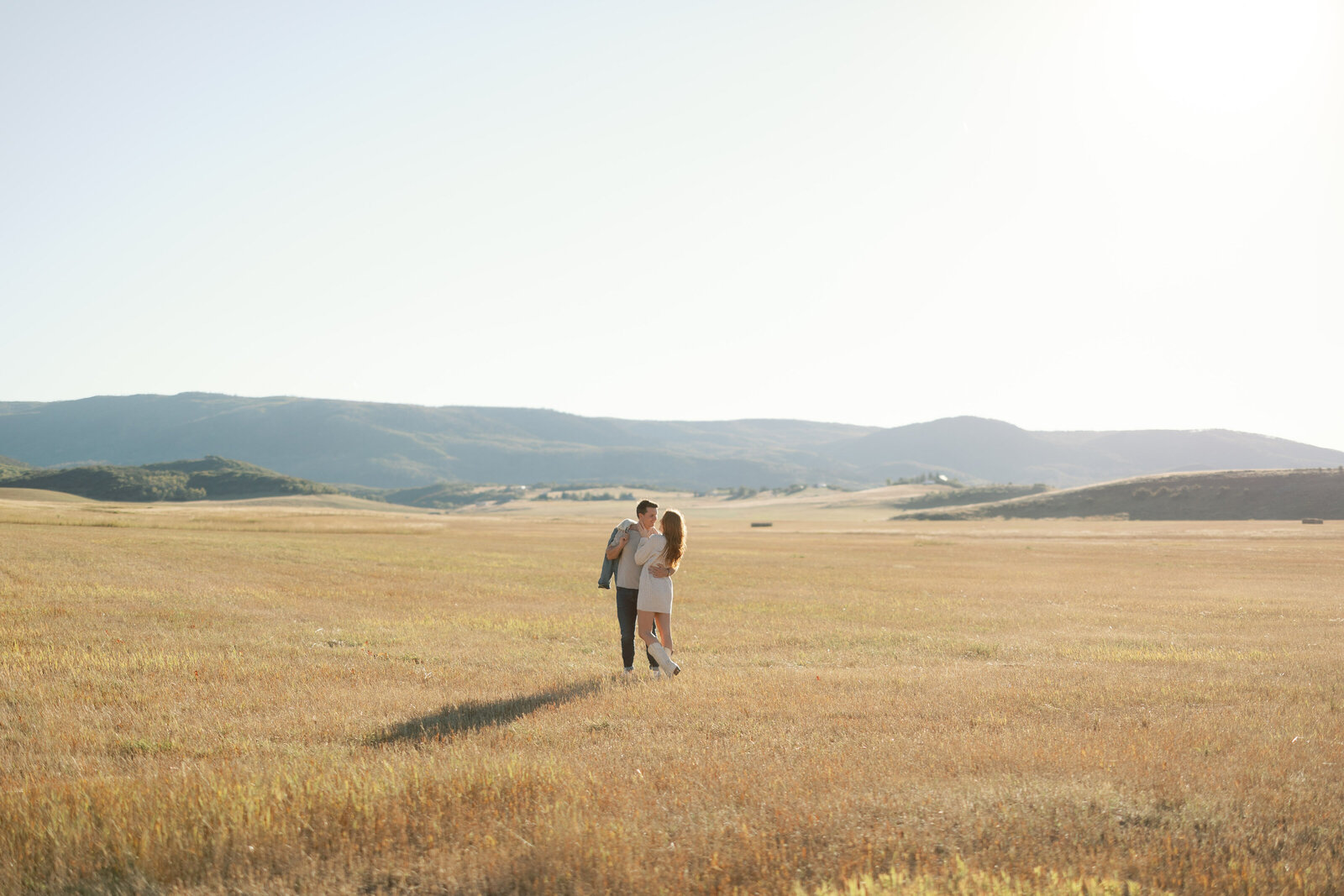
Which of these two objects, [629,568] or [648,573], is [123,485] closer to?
[629,568]

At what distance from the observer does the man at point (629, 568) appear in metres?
12.6

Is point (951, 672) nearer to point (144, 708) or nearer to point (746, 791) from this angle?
point (746, 791)

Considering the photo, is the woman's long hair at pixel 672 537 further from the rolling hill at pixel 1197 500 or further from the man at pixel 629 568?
the rolling hill at pixel 1197 500

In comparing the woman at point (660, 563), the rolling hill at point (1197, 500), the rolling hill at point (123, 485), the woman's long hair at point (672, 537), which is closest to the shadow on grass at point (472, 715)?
the woman at point (660, 563)

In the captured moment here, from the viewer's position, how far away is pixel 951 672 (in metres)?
13.8

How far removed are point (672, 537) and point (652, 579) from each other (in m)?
0.75

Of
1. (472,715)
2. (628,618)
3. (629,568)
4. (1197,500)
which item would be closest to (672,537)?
(629,568)

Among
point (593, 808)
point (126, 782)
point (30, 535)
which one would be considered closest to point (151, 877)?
point (126, 782)

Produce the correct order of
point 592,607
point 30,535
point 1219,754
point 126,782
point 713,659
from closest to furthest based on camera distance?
point 126,782 → point 1219,754 → point 713,659 → point 592,607 → point 30,535

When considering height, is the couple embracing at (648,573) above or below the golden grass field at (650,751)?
above

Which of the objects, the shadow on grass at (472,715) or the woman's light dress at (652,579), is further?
the woman's light dress at (652,579)

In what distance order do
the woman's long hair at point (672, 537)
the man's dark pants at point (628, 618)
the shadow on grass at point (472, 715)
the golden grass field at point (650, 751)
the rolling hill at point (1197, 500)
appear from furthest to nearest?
the rolling hill at point (1197, 500), the man's dark pants at point (628, 618), the woman's long hair at point (672, 537), the shadow on grass at point (472, 715), the golden grass field at point (650, 751)

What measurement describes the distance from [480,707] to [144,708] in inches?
167

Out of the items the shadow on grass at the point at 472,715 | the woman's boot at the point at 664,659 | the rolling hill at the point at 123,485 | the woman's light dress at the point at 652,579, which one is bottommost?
the rolling hill at the point at 123,485
